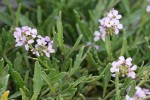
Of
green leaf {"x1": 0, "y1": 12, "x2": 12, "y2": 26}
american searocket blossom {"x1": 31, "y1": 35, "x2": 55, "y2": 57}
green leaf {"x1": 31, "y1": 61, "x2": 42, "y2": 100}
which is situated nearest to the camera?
green leaf {"x1": 31, "y1": 61, "x2": 42, "y2": 100}

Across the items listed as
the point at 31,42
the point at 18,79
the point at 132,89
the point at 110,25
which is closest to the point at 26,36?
the point at 31,42

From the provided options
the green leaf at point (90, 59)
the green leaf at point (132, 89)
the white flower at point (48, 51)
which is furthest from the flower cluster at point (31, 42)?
the green leaf at point (132, 89)

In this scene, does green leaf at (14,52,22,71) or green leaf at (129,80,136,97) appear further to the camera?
green leaf at (14,52,22,71)

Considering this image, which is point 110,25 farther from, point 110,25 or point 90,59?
point 90,59

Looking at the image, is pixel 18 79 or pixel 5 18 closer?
pixel 18 79

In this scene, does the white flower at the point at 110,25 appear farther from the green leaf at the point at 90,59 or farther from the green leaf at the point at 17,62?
the green leaf at the point at 17,62

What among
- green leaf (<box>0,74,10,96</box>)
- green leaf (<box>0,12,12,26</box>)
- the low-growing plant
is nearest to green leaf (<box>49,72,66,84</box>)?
the low-growing plant

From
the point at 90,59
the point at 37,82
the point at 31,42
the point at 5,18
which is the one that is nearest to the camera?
the point at 37,82

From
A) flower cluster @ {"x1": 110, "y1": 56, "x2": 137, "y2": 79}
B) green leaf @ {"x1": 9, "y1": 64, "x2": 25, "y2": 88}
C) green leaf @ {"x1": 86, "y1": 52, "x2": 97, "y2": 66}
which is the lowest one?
flower cluster @ {"x1": 110, "y1": 56, "x2": 137, "y2": 79}

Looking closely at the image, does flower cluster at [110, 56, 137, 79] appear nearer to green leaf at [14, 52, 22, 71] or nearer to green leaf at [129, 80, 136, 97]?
green leaf at [129, 80, 136, 97]

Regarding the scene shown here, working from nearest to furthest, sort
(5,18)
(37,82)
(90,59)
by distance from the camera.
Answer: (37,82), (90,59), (5,18)

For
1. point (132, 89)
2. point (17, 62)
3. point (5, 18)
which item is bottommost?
point (132, 89)
